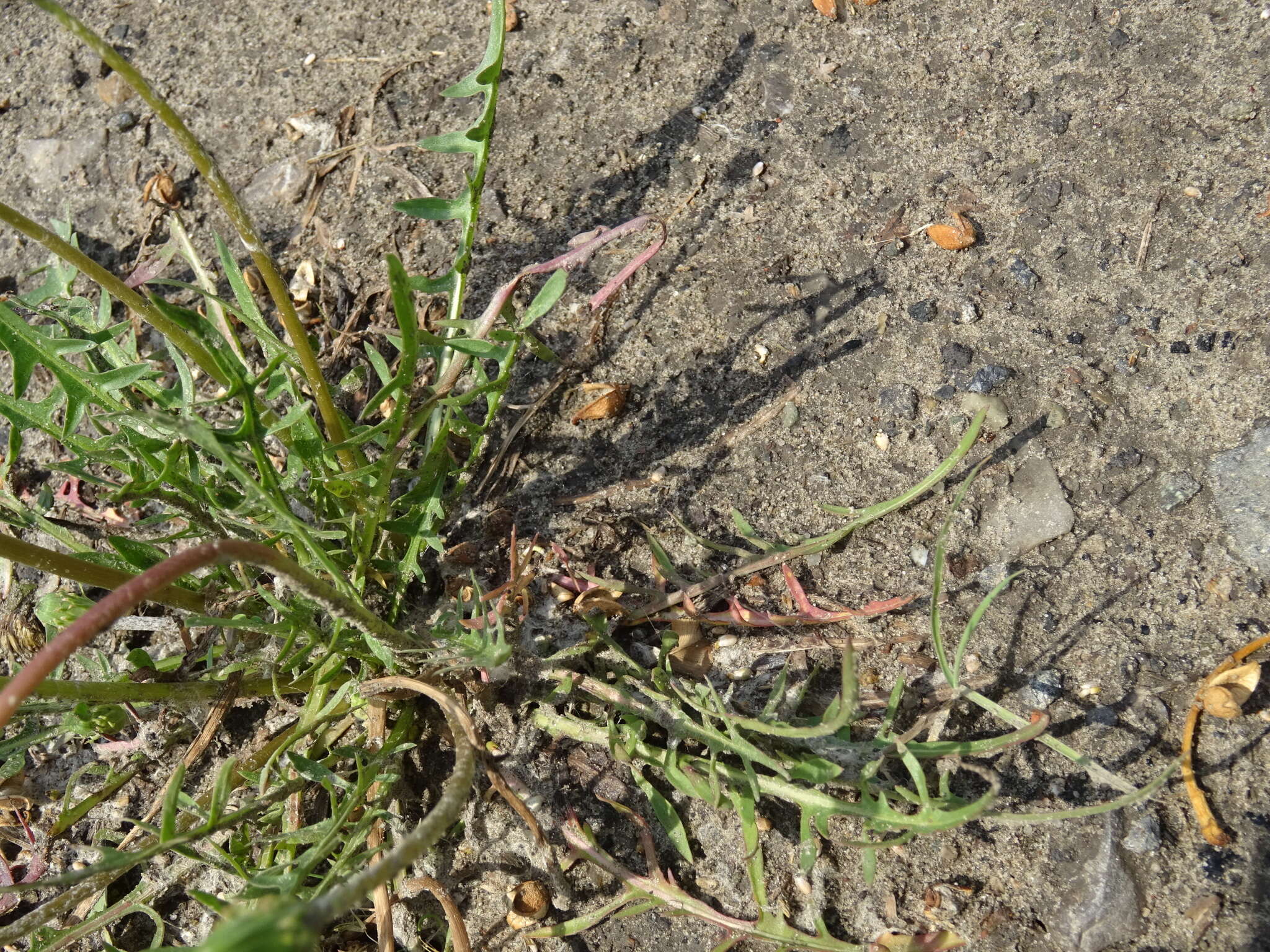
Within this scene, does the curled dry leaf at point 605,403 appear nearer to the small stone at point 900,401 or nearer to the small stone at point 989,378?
the small stone at point 900,401

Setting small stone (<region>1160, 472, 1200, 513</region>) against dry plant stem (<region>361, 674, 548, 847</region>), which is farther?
small stone (<region>1160, 472, 1200, 513</region>)

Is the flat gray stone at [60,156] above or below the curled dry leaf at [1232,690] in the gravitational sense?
above

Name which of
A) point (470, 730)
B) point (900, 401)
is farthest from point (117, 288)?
point (900, 401)

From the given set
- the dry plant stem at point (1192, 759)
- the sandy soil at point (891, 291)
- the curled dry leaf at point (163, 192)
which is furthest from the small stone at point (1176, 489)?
the curled dry leaf at point (163, 192)

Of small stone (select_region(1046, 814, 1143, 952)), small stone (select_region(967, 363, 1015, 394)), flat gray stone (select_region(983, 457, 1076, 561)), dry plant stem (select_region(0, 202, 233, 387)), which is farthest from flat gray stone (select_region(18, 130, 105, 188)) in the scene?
small stone (select_region(1046, 814, 1143, 952))

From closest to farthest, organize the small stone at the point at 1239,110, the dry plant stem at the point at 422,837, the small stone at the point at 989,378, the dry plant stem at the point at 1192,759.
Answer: the dry plant stem at the point at 422,837 → the dry plant stem at the point at 1192,759 → the small stone at the point at 989,378 → the small stone at the point at 1239,110

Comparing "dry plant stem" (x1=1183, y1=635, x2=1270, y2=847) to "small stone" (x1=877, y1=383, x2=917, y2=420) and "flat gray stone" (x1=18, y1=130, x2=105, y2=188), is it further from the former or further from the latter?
"flat gray stone" (x1=18, y1=130, x2=105, y2=188)

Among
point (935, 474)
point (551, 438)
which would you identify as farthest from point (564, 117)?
point (935, 474)

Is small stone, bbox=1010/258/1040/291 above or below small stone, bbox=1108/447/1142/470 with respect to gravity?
above
